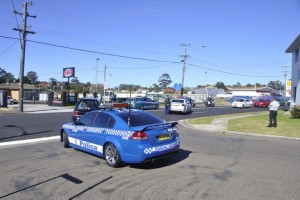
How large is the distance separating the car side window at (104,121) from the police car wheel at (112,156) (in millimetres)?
539

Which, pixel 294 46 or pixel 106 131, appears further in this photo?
pixel 294 46

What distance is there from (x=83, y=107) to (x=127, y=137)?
8910 mm

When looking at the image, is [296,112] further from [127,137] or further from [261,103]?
[261,103]

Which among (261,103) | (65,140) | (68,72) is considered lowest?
(65,140)

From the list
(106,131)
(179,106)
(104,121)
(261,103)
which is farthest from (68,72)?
(106,131)

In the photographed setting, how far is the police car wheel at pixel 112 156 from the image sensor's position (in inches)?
326

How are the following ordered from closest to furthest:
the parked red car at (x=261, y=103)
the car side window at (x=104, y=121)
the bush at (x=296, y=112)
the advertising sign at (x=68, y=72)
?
the car side window at (x=104, y=121)
the bush at (x=296, y=112)
the parked red car at (x=261, y=103)
the advertising sign at (x=68, y=72)

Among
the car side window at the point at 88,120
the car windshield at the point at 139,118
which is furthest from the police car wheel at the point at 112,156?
the car side window at the point at 88,120

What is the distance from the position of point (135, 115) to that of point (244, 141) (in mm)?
6370

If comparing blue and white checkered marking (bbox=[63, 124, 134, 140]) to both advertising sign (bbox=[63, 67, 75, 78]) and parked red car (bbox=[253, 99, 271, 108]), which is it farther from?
advertising sign (bbox=[63, 67, 75, 78])

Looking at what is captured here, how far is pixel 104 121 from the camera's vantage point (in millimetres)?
9148

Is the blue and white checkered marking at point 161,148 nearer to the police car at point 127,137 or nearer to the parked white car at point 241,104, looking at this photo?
the police car at point 127,137

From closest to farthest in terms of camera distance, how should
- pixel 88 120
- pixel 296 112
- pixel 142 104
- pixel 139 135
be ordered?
pixel 139 135 → pixel 88 120 → pixel 296 112 → pixel 142 104

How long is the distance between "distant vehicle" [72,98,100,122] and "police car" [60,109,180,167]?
636 centimetres
